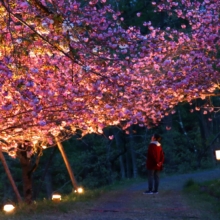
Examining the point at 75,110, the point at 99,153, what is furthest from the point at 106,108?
the point at 99,153

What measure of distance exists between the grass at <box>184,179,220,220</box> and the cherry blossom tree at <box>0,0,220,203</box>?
2560 mm

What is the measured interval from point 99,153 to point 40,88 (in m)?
18.5

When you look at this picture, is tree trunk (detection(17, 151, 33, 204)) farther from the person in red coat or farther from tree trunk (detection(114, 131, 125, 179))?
tree trunk (detection(114, 131, 125, 179))

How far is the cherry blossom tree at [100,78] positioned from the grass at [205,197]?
256 centimetres

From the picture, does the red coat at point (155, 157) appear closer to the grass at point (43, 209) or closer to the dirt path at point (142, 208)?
the dirt path at point (142, 208)

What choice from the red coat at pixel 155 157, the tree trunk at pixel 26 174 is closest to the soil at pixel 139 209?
the red coat at pixel 155 157

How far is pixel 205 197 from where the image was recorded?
13625 millimetres

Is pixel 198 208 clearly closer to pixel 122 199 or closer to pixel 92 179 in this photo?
pixel 122 199

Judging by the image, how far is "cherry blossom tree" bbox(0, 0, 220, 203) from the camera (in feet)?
33.7

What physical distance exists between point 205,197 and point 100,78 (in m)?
3.86

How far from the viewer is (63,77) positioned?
12438 millimetres

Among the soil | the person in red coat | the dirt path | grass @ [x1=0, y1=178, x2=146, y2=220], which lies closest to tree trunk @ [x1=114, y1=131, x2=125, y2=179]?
the dirt path

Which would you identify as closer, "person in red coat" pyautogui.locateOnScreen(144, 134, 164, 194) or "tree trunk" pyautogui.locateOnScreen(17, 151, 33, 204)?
"person in red coat" pyautogui.locateOnScreen(144, 134, 164, 194)

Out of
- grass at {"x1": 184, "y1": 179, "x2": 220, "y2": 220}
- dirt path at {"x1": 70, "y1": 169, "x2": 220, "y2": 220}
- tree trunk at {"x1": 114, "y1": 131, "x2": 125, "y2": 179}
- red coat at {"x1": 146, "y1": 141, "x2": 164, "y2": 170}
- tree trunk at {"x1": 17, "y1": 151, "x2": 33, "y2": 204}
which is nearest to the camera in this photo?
dirt path at {"x1": 70, "y1": 169, "x2": 220, "y2": 220}
